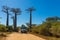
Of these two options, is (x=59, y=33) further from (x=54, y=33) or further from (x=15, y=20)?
(x=15, y=20)

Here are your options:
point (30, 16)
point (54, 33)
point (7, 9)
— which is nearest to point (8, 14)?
point (7, 9)

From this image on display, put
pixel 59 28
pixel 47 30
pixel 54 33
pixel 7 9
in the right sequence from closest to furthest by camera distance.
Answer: pixel 59 28 < pixel 54 33 < pixel 47 30 < pixel 7 9

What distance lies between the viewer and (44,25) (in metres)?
39.5

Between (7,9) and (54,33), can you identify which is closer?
(54,33)

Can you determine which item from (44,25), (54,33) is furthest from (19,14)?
(54,33)

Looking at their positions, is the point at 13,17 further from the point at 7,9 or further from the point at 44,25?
the point at 44,25

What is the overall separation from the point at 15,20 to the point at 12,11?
4.39m

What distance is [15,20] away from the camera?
80.4 metres

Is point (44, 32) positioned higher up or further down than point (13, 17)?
further down

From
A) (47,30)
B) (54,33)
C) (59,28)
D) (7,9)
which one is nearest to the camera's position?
(59,28)

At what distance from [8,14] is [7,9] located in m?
2.45

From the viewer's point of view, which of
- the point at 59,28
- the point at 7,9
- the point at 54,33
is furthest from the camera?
the point at 7,9

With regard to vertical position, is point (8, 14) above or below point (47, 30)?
above

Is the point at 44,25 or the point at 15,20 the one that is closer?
the point at 44,25
